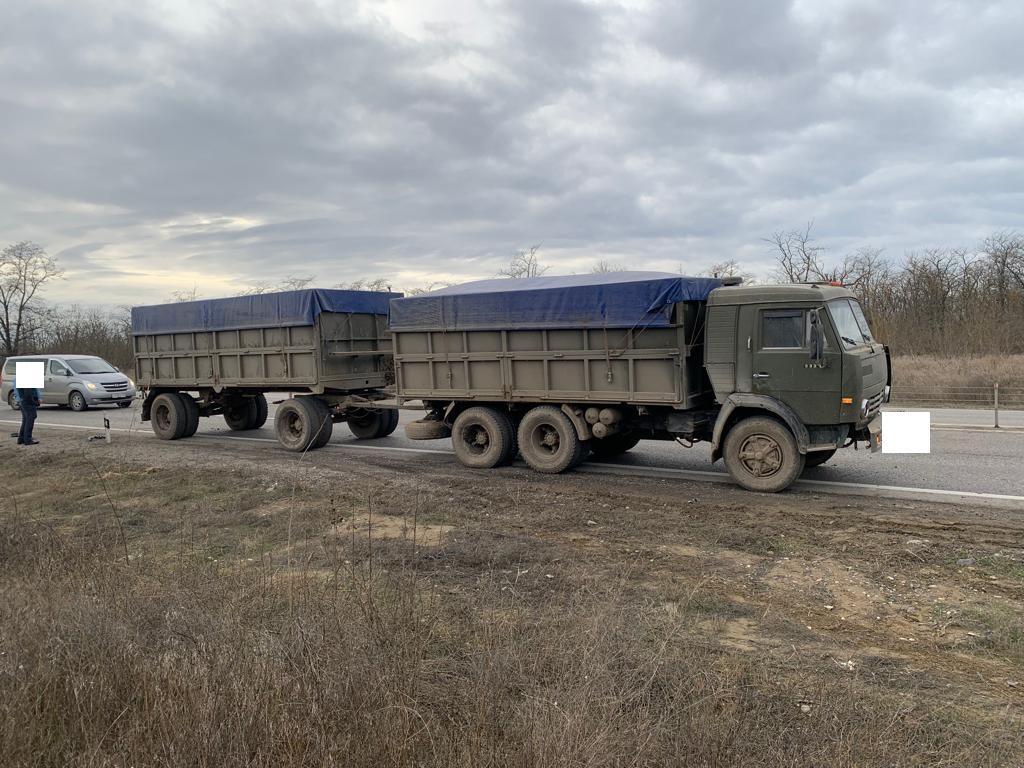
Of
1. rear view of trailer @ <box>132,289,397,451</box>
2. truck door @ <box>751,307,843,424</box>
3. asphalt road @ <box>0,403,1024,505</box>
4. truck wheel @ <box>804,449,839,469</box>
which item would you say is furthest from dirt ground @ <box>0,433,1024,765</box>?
rear view of trailer @ <box>132,289,397,451</box>

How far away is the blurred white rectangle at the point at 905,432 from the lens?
8586 mm

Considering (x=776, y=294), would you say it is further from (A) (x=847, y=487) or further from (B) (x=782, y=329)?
(A) (x=847, y=487)

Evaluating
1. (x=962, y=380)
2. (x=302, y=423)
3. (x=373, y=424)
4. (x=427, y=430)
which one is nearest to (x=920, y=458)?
(x=427, y=430)

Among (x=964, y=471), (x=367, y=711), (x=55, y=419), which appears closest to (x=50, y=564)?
(x=367, y=711)

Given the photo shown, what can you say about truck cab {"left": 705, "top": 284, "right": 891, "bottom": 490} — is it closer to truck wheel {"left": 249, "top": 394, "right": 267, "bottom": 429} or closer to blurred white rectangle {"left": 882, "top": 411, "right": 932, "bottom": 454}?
blurred white rectangle {"left": 882, "top": 411, "right": 932, "bottom": 454}

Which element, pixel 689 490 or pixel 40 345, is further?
pixel 40 345

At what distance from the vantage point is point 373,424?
1405 centimetres

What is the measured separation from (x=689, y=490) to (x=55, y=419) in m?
18.7

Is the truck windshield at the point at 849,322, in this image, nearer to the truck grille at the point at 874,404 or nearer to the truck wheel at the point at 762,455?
the truck grille at the point at 874,404

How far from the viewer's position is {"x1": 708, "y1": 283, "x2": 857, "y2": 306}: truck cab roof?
8.48m

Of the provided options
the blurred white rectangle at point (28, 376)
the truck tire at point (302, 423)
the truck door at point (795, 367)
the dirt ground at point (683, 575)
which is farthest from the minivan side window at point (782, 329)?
the blurred white rectangle at point (28, 376)

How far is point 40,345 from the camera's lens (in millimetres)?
46344

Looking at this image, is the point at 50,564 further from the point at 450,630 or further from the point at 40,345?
the point at 40,345

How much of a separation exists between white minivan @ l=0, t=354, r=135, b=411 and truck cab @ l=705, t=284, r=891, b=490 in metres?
19.6
